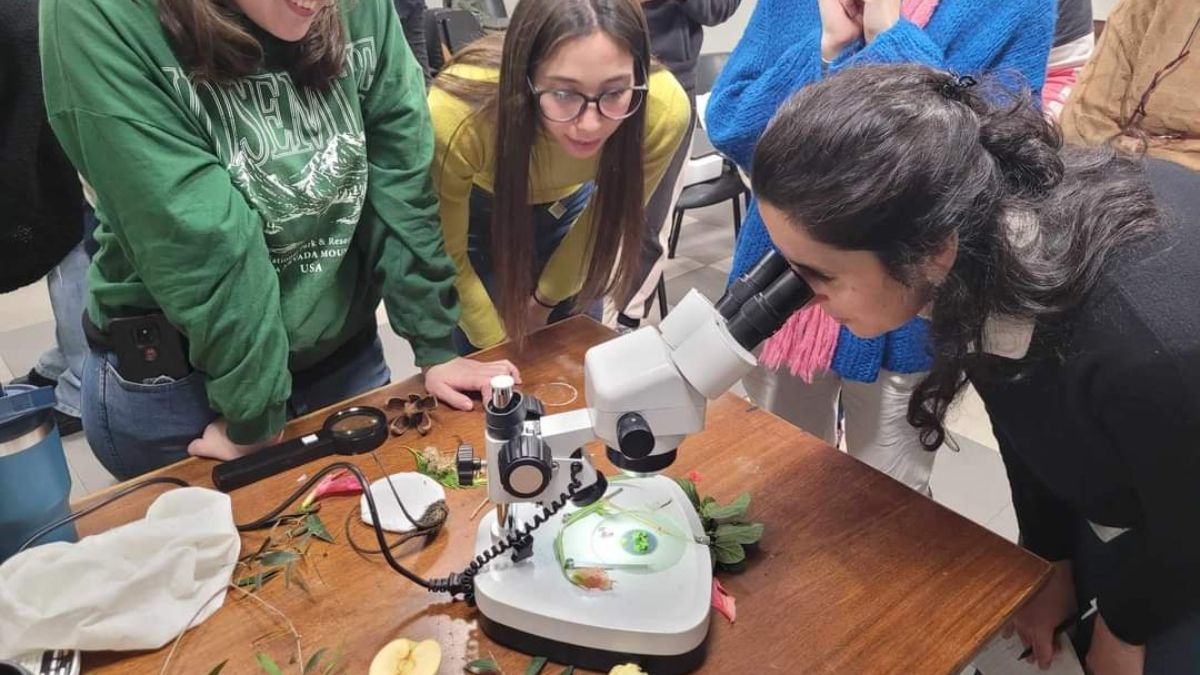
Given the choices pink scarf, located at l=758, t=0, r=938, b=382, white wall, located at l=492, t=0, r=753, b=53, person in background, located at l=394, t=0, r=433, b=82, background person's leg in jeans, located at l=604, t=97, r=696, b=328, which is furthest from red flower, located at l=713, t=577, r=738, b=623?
white wall, located at l=492, t=0, r=753, b=53

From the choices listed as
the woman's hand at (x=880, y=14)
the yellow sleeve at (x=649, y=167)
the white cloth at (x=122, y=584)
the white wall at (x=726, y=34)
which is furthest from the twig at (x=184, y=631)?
the white wall at (x=726, y=34)

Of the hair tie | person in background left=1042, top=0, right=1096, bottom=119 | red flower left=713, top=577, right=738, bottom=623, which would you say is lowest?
red flower left=713, top=577, right=738, bottom=623

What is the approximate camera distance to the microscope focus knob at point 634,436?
74 centimetres

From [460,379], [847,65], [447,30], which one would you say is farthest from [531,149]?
[447,30]

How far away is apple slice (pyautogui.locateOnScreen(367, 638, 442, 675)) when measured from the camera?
77 centimetres

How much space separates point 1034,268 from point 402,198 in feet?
2.74

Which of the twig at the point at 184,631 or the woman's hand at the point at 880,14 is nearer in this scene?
the twig at the point at 184,631

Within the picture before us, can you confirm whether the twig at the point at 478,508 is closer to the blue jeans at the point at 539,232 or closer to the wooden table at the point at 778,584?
the wooden table at the point at 778,584

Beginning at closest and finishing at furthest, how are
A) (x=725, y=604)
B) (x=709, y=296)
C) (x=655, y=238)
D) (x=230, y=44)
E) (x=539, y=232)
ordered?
(x=725, y=604), (x=230, y=44), (x=539, y=232), (x=655, y=238), (x=709, y=296)

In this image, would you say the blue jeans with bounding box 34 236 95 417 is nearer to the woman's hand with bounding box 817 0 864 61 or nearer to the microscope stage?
the microscope stage

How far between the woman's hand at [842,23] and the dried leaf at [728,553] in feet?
2.65

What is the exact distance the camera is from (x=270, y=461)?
3.42 feet

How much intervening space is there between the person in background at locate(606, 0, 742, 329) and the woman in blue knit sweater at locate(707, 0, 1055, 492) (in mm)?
820

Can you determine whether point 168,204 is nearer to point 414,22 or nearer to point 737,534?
point 737,534
